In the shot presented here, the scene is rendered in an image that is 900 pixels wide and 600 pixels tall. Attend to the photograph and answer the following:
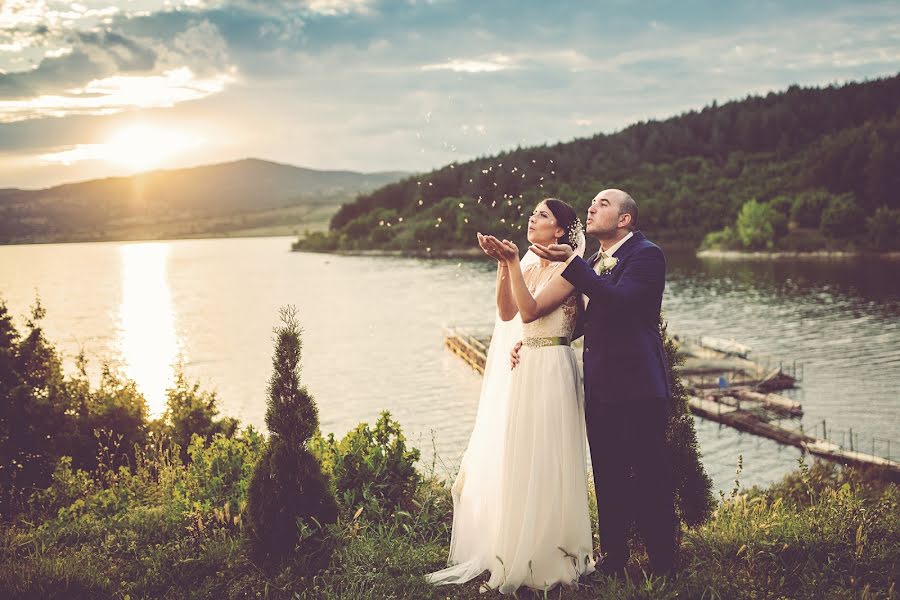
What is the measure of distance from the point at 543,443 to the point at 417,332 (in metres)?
72.9

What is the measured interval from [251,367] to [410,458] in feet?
189

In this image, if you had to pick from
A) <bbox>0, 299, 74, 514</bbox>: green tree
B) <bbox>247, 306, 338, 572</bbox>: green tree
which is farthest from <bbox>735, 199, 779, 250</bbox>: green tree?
<bbox>247, 306, 338, 572</bbox>: green tree

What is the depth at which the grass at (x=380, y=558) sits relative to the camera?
17.1 feet

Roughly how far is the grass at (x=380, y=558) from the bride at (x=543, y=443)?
212mm

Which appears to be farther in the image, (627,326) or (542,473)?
(542,473)

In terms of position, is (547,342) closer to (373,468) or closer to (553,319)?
(553,319)

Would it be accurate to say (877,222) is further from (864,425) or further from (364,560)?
(364,560)

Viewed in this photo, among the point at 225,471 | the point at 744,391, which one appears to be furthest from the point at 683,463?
the point at 744,391

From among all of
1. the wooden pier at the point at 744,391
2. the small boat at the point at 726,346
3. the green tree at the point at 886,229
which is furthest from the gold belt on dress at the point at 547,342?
the green tree at the point at 886,229

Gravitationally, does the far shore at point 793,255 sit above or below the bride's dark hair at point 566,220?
below

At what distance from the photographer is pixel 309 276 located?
5709 inches

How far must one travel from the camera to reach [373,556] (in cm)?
576

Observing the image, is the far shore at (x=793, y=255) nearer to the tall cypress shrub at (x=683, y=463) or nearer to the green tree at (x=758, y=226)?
the green tree at (x=758, y=226)

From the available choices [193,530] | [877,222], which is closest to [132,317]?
[193,530]
